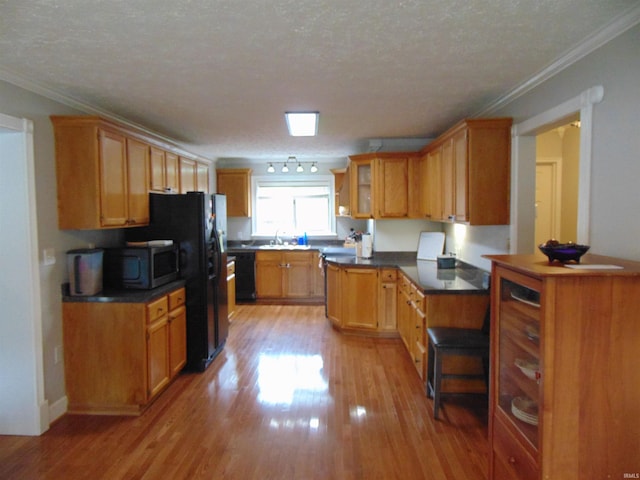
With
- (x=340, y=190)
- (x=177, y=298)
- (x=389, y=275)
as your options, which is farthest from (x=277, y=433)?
(x=340, y=190)

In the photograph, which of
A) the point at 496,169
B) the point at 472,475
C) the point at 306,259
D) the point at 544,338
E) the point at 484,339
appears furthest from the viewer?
the point at 306,259

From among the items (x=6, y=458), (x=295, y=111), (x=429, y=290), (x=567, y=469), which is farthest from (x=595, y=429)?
(x=6, y=458)

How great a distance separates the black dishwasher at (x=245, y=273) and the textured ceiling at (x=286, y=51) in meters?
3.11

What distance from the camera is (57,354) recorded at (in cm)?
288

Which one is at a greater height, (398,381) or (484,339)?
(484,339)

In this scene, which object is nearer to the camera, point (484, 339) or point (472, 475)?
point (472, 475)

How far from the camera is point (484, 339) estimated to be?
112 inches

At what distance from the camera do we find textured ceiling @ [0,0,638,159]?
1740 millimetres

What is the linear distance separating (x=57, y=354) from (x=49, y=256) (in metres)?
0.73

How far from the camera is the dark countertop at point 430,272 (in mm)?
3107

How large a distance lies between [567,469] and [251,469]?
1634 millimetres

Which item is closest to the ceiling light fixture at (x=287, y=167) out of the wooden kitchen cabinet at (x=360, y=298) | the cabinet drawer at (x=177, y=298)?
the wooden kitchen cabinet at (x=360, y=298)

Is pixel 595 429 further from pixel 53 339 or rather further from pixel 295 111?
pixel 53 339

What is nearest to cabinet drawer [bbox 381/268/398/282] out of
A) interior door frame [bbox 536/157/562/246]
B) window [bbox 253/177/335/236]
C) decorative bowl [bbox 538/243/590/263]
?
interior door frame [bbox 536/157/562/246]
